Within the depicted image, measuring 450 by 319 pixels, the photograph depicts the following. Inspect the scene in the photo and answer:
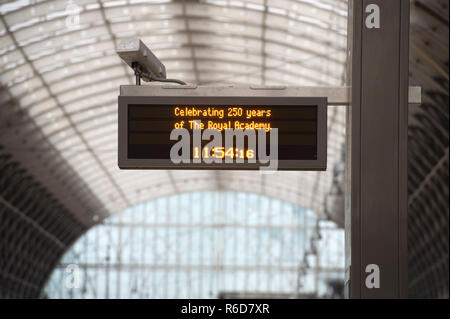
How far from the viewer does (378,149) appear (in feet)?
20.5

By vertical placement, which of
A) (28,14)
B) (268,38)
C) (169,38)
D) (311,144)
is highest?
(268,38)

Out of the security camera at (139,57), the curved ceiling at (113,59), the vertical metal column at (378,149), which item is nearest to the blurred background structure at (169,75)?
the curved ceiling at (113,59)

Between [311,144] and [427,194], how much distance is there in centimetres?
2872

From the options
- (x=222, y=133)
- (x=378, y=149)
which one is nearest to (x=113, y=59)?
(x=222, y=133)

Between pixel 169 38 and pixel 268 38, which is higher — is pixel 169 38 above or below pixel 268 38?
below

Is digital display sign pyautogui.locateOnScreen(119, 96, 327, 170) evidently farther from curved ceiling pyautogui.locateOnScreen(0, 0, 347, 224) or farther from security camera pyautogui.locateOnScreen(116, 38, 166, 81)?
curved ceiling pyautogui.locateOnScreen(0, 0, 347, 224)

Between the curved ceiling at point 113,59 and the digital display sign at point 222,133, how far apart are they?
1.23 m

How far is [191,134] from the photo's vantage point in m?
6.75

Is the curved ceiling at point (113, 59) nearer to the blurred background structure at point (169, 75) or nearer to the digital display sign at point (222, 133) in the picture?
the blurred background structure at point (169, 75)

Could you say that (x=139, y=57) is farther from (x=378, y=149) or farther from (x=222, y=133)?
(x=378, y=149)

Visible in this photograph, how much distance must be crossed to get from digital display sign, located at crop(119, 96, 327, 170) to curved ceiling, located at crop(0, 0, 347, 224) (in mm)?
1230
